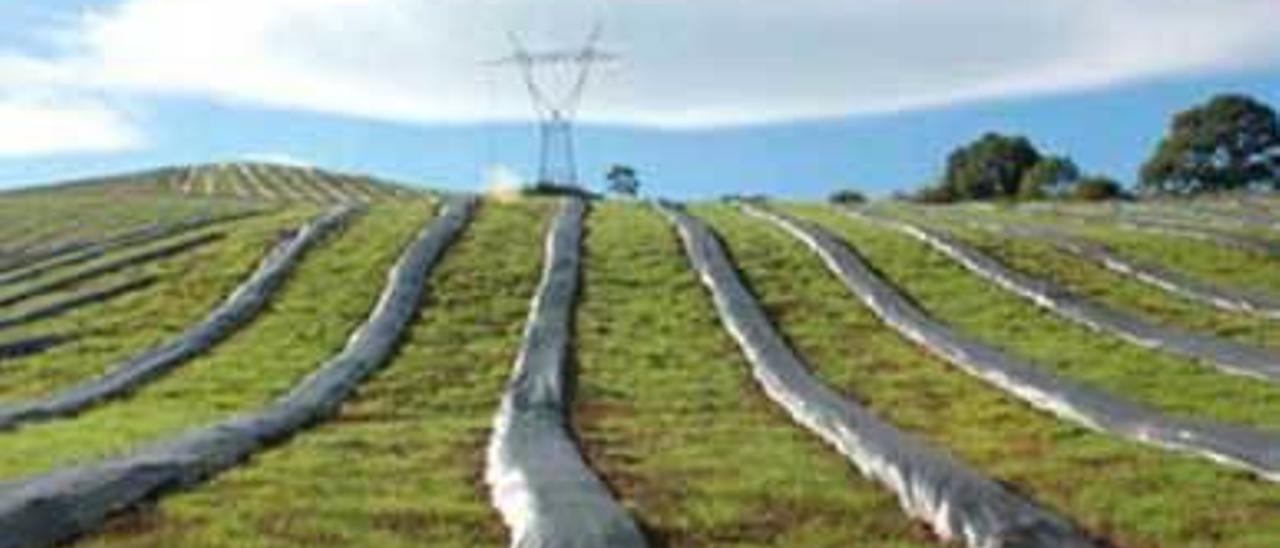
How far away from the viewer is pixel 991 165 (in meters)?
94.4

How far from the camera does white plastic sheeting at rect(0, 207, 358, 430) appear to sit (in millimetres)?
22156

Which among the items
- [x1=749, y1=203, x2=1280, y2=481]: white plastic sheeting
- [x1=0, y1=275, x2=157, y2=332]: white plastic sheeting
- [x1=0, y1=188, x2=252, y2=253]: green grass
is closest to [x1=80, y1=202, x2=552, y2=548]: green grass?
[x1=749, y1=203, x2=1280, y2=481]: white plastic sheeting

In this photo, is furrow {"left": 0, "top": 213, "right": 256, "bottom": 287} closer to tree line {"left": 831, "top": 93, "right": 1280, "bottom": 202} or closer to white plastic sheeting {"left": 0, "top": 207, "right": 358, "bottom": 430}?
white plastic sheeting {"left": 0, "top": 207, "right": 358, "bottom": 430}

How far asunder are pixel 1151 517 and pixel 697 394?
357 inches

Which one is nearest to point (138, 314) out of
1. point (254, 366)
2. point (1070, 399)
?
point (254, 366)

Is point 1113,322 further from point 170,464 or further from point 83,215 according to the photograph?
point 83,215

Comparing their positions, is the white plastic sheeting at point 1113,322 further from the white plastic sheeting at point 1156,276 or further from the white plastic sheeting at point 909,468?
the white plastic sheeting at point 909,468

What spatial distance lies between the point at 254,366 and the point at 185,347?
195 centimetres

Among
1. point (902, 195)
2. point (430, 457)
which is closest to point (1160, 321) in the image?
point (430, 457)

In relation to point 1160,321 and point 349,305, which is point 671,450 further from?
point 349,305

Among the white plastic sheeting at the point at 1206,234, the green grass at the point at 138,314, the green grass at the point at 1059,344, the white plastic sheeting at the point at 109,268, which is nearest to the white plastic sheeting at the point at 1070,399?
the green grass at the point at 1059,344

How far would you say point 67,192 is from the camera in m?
83.9

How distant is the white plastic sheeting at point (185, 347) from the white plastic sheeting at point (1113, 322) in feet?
35.4

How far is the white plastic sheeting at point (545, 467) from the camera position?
13.4m
